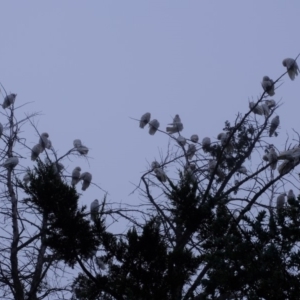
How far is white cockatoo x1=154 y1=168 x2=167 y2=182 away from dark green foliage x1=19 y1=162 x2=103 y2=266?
3.41m

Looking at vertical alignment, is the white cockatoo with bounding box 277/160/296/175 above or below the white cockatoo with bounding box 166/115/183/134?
below

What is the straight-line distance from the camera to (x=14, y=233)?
7.94 m

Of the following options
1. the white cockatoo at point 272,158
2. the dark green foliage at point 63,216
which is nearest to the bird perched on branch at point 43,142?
the white cockatoo at point 272,158

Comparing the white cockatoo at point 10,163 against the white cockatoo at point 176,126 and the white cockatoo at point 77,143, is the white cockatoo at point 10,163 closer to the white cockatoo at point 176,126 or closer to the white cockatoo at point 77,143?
the white cockatoo at point 77,143

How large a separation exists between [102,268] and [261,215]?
155 cm

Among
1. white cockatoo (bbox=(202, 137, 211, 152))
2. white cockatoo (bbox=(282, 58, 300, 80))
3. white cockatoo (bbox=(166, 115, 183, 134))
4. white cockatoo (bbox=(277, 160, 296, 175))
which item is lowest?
white cockatoo (bbox=(277, 160, 296, 175))

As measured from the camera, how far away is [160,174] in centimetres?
1000

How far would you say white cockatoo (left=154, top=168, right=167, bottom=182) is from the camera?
9855 mm

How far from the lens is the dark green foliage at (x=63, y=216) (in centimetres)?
632

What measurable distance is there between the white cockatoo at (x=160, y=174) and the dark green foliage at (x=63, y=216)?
3.41m

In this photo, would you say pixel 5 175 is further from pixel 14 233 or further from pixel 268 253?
pixel 268 253

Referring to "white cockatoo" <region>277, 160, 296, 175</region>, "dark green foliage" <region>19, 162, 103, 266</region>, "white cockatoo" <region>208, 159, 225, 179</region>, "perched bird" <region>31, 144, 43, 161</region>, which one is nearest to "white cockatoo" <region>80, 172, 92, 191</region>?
"perched bird" <region>31, 144, 43, 161</region>

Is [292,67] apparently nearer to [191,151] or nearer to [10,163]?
[191,151]

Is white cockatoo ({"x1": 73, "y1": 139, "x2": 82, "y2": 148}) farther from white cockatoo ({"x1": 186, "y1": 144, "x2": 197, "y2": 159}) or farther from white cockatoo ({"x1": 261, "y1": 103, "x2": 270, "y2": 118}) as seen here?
white cockatoo ({"x1": 261, "y1": 103, "x2": 270, "y2": 118})
